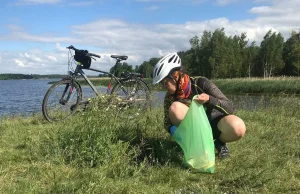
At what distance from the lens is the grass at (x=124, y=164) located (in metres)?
2.75

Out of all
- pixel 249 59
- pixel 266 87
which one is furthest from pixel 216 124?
pixel 249 59

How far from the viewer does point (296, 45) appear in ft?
158

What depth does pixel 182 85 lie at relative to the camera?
3486 millimetres

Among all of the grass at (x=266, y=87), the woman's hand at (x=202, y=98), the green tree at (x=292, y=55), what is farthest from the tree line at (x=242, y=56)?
the woman's hand at (x=202, y=98)

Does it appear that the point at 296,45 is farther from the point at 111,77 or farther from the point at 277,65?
the point at 111,77

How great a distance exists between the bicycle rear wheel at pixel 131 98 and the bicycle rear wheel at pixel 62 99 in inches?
30.3

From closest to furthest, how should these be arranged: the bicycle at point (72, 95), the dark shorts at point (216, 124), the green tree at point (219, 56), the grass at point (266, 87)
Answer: the dark shorts at point (216, 124) → the bicycle at point (72, 95) → the grass at point (266, 87) → the green tree at point (219, 56)

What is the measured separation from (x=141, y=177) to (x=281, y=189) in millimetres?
1244

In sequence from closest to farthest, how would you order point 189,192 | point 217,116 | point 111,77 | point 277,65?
1. point 189,192
2. point 217,116
3. point 111,77
4. point 277,65

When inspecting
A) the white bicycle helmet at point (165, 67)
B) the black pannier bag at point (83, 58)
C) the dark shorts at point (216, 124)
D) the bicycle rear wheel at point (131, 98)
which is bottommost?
the dark shorts at point (216, 124)

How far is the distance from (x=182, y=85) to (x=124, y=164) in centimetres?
Result: 105

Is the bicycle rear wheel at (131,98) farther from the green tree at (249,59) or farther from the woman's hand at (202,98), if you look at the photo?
the green tree at (249,59)

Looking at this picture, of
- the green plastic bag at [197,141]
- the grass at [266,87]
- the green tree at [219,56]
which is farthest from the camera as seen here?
the green tree at [219,56]

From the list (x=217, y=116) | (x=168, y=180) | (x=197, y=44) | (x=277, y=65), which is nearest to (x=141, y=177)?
(x=168, y=180)
